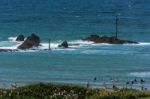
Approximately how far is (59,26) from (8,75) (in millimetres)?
45077

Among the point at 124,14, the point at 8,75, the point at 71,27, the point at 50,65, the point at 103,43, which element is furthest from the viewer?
the point at 124,14

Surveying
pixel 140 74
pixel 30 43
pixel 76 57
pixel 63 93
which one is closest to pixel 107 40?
pixel 30 43

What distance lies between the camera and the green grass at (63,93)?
58.3 feet

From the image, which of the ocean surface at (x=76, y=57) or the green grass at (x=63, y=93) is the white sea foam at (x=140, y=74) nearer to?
the ocean surface at (x=76, y=57)

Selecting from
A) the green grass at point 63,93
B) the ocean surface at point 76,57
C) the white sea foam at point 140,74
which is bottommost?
the green grass at point 63,93

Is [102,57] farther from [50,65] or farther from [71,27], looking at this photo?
[71,27]

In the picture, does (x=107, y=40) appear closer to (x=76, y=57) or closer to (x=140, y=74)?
(x=76, y=57)

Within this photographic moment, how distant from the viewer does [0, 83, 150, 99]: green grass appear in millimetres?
17781

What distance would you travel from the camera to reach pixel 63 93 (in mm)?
17953

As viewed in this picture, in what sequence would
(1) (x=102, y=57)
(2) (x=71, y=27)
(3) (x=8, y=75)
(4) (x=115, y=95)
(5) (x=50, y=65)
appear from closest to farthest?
(4) (x=115, y=95), (3) (x=8, y=75), (5) (x=50, y=65), (1) (x=102, y=57), (2) (x=71, y=27)

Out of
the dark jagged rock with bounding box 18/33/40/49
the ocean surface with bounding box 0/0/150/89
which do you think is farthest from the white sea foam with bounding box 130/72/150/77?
the dark jagged rock with bounding box 18/33/40/49

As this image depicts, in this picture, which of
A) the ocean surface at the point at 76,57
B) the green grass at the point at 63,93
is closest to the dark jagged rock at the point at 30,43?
the ocean surface at the point at 76,57

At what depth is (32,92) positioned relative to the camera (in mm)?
18516

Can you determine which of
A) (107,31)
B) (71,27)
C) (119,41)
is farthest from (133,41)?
(71,27)
